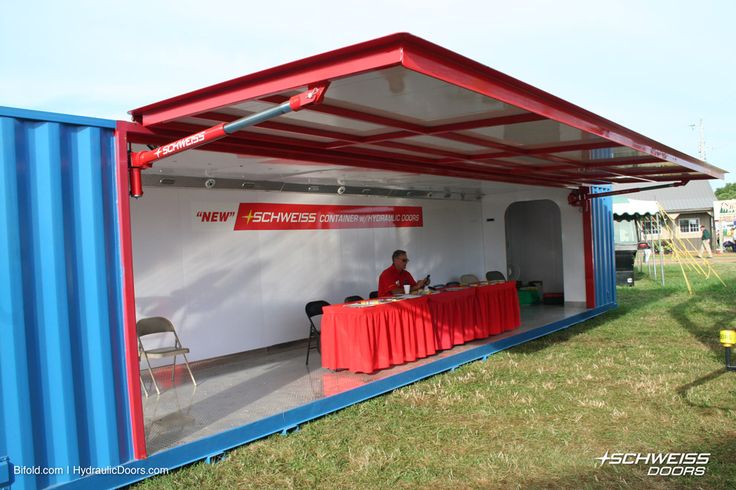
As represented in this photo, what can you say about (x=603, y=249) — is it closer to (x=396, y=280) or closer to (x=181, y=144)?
(x=396, y=280)

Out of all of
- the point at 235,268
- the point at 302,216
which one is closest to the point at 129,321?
the point at 235,268

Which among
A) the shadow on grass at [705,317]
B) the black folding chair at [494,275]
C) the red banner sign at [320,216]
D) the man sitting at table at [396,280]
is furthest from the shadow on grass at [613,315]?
the red banner sign at [320,216]

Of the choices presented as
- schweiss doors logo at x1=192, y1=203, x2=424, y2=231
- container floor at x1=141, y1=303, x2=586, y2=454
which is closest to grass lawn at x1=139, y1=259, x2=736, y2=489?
container floor at x1=141, y1=303, x2=586, y2=454

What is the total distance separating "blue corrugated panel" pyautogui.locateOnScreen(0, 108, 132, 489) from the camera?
126 inches

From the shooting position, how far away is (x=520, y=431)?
14.9 ft

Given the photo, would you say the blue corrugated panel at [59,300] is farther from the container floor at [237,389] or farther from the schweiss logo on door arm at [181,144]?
the container floor at [237,389]

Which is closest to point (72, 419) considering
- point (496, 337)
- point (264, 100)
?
point (264, 100)

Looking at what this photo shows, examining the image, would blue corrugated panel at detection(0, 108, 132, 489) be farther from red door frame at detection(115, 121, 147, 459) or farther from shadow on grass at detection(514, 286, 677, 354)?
shadow on grass at detection(514, 286, 677, 354)

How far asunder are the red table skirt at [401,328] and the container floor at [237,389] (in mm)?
113

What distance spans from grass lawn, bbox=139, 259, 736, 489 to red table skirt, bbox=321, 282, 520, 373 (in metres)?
0.40

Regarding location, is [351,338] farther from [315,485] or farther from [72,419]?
[72,419]

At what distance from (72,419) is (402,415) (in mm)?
2593

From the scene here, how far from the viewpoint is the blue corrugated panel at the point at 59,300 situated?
126 inches

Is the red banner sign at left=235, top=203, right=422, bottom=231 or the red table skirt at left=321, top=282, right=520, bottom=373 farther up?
the red banner sign at left=235, top=203, right=422, bottom=231
